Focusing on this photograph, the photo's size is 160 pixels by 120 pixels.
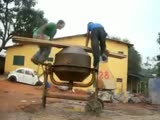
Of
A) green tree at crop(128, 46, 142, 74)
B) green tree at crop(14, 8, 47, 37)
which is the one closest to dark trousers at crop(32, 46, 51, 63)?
green tree at crop(14, 8, 47, 37)

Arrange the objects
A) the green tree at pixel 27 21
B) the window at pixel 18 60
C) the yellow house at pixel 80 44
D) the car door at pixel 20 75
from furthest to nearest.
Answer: the green tree at pixel 27 21 → the window at pixel 18 60 → the yellow house at pixel 80 44 → the car door at pixel 20 75

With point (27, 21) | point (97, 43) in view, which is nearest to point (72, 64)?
point (97, 43)

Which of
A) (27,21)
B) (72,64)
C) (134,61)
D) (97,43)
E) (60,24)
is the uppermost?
(27,21)

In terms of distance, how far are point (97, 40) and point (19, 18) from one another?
34.9 m

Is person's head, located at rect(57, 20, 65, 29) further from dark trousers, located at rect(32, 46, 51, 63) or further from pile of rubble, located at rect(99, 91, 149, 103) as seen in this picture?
pile of rubble, located at rect(99, 91, 149, 103)

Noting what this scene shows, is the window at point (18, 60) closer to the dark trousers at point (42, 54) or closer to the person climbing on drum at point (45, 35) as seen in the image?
the person climbing on drum at point (45, 35)

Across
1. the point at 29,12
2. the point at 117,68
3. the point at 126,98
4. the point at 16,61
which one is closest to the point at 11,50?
the point at 16,61

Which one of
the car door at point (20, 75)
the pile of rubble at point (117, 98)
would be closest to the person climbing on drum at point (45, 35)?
the pile of rubble at point (117, 98)

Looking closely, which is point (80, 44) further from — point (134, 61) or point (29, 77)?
point (134, 61)

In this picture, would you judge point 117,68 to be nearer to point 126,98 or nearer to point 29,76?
point 29,76

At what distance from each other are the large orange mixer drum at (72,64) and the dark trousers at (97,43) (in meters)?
0.32

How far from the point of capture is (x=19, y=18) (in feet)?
145

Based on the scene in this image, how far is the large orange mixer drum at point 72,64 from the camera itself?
379 inches

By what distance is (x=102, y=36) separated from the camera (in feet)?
33.7
